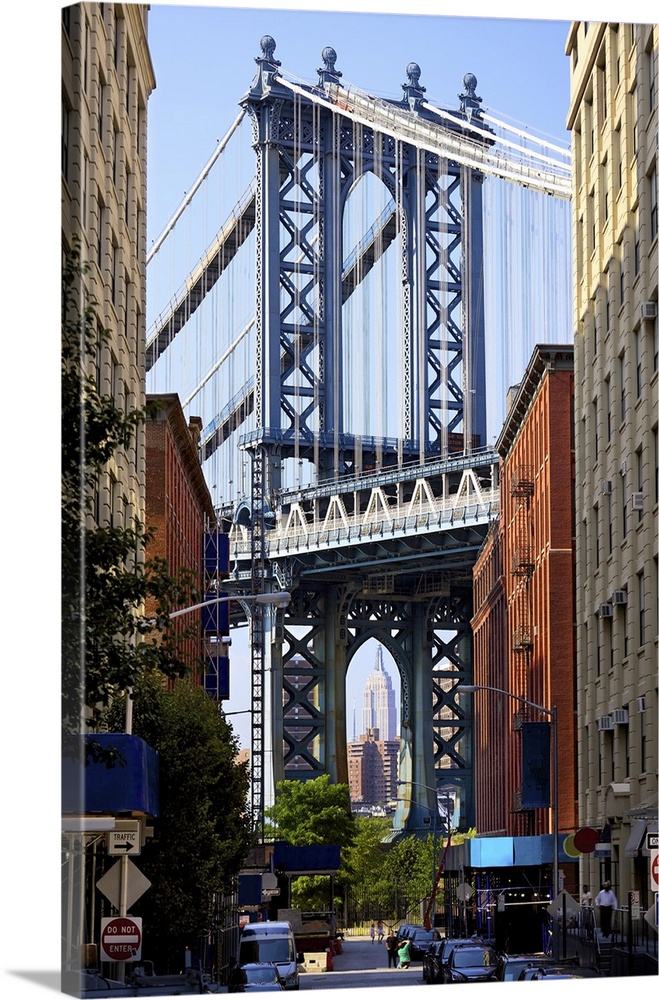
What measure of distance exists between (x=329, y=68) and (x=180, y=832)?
25011 mm

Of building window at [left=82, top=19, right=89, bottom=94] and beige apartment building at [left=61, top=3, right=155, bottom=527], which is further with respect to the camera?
building window at [left=82, top=19, right=89, bottom=94]

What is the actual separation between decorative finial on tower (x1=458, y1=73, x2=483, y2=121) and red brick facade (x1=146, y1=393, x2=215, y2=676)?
53.6 ft

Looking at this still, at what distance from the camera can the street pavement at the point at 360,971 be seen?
4144cm

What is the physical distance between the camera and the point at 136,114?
50.4 metres

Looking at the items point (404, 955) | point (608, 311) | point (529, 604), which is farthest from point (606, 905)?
point (529, 604)

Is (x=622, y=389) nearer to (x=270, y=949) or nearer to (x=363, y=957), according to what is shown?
(x=363, y=957)

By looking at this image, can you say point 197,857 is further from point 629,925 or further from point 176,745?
point 629,925

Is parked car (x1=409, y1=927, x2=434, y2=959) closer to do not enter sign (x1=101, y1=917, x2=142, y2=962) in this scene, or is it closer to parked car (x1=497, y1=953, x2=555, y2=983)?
parked car (x1=497, y1=953, x2=555, y2=983)

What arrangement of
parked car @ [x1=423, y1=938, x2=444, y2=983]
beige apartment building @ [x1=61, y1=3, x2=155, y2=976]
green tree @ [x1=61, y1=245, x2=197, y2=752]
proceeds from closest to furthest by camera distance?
green tree @ [x1=61, y1=245, x2=197, y2=752] < beige apartment building @ [x1=61, y1=3, x2=155, y2=976] < parked car @ [x1=423, y1=938, x2=444, y2=983]

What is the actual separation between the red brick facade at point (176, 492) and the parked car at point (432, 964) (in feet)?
75.6

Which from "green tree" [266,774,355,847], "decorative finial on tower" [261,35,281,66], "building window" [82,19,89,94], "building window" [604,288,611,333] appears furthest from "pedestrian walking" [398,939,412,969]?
"decorative finial on tower" [261,35,281,66]

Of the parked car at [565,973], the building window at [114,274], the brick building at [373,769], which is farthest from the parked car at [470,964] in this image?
the brick building at [373,769]

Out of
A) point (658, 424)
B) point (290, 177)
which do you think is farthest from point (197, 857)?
point (290, 177)

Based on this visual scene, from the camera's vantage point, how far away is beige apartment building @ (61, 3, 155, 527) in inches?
1422
